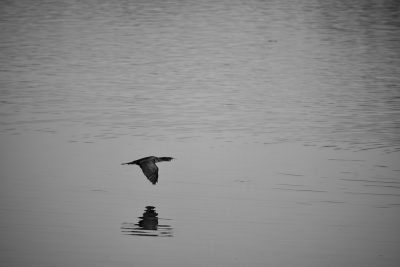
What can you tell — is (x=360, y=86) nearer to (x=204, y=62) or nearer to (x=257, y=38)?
(x=204, y=62)

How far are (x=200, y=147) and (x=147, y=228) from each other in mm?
5102

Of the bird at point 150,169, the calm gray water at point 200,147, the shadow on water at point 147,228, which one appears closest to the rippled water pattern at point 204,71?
the calm gray water at point 200,147

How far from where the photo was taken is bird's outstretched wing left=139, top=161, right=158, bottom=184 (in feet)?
39.7

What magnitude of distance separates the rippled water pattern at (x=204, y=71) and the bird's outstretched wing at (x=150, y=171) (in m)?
4.24

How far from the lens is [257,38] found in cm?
3409

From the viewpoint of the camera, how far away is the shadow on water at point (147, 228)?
10.7m

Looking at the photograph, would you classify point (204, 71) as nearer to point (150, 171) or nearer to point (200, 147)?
point (200, 147)

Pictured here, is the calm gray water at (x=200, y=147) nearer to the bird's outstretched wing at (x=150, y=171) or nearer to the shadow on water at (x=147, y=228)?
the shadow on water at (x=147, y=228)

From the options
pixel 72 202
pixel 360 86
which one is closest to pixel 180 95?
pixel 360 86

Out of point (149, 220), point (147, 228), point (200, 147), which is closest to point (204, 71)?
point (200, 147)

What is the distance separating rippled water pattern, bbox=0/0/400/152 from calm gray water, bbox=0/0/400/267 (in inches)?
3.3

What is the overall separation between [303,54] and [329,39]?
368 cm

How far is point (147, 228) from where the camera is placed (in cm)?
1094

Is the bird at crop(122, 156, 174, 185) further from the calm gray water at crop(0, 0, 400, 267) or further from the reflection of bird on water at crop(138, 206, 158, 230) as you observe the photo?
the reflection of bird on water at crop(138, 206, 158, 230)
